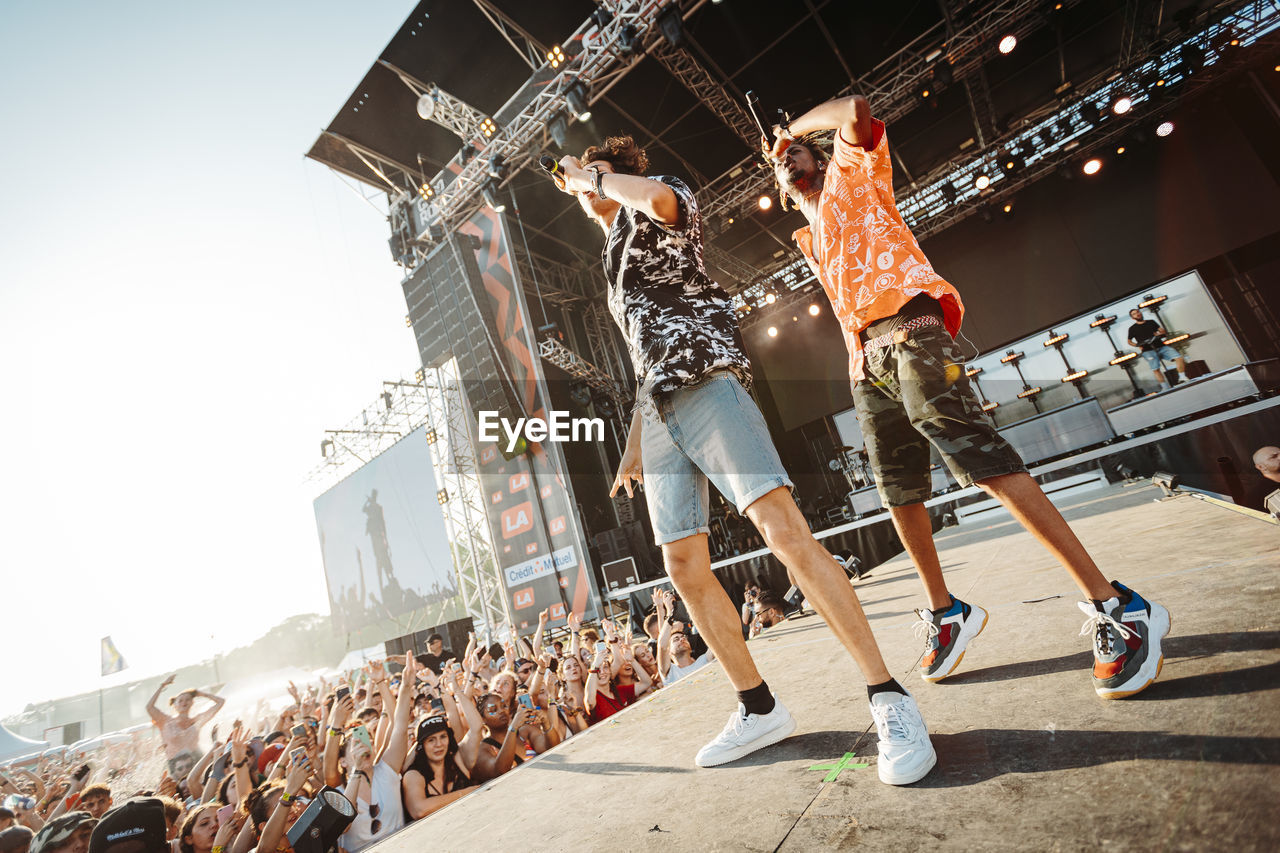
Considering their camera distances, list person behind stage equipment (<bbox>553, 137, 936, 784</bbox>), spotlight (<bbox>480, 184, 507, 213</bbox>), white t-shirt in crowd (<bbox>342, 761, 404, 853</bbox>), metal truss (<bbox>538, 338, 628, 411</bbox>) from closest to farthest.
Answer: person behind stage equipment (<bbox>553, 137, 936, 784</bbox>)
white t-shirt in crowd (<bbox>342, 761, 404, 853</bbox>)
spotlight (<bbox>480, 184, 507, 213</bbox>)
metal truss (<bbox>538, 338, 628, 411</bbox>)

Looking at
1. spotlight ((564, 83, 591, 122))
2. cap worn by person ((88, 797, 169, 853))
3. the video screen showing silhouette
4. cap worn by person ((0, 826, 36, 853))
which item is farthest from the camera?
the video screen showing silhouette

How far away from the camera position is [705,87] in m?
8.52

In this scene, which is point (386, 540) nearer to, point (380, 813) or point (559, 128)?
point (559, 128)

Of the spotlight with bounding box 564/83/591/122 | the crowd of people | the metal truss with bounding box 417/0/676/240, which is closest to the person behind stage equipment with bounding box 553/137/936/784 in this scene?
the crowd of people

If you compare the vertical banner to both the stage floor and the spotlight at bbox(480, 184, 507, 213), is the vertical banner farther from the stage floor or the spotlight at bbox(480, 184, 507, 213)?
the stage floor

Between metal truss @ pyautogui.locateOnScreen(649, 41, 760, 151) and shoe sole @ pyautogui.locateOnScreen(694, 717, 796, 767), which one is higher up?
metal truss @ pyautogui.locateOnScreen(649, 41, 760, 151)

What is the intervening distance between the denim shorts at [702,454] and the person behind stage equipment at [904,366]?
41 cm

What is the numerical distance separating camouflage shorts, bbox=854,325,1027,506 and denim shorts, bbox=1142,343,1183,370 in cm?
1391

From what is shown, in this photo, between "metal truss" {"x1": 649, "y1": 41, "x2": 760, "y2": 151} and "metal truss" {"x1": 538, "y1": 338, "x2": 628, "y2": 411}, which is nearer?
"metal truss" {"x1": 649, "y1": 41, "x2": 760, "y2": 151}

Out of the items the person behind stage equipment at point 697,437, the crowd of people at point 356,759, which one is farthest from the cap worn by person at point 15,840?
the person behind stage equipment at point 697,437

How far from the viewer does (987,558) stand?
3256 mm

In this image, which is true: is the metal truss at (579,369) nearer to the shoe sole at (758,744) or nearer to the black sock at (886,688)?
the shoe sole at (758,744)

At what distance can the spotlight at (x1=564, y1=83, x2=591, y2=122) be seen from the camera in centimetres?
777

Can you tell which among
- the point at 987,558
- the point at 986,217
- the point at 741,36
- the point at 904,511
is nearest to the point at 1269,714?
the point at 904,511
